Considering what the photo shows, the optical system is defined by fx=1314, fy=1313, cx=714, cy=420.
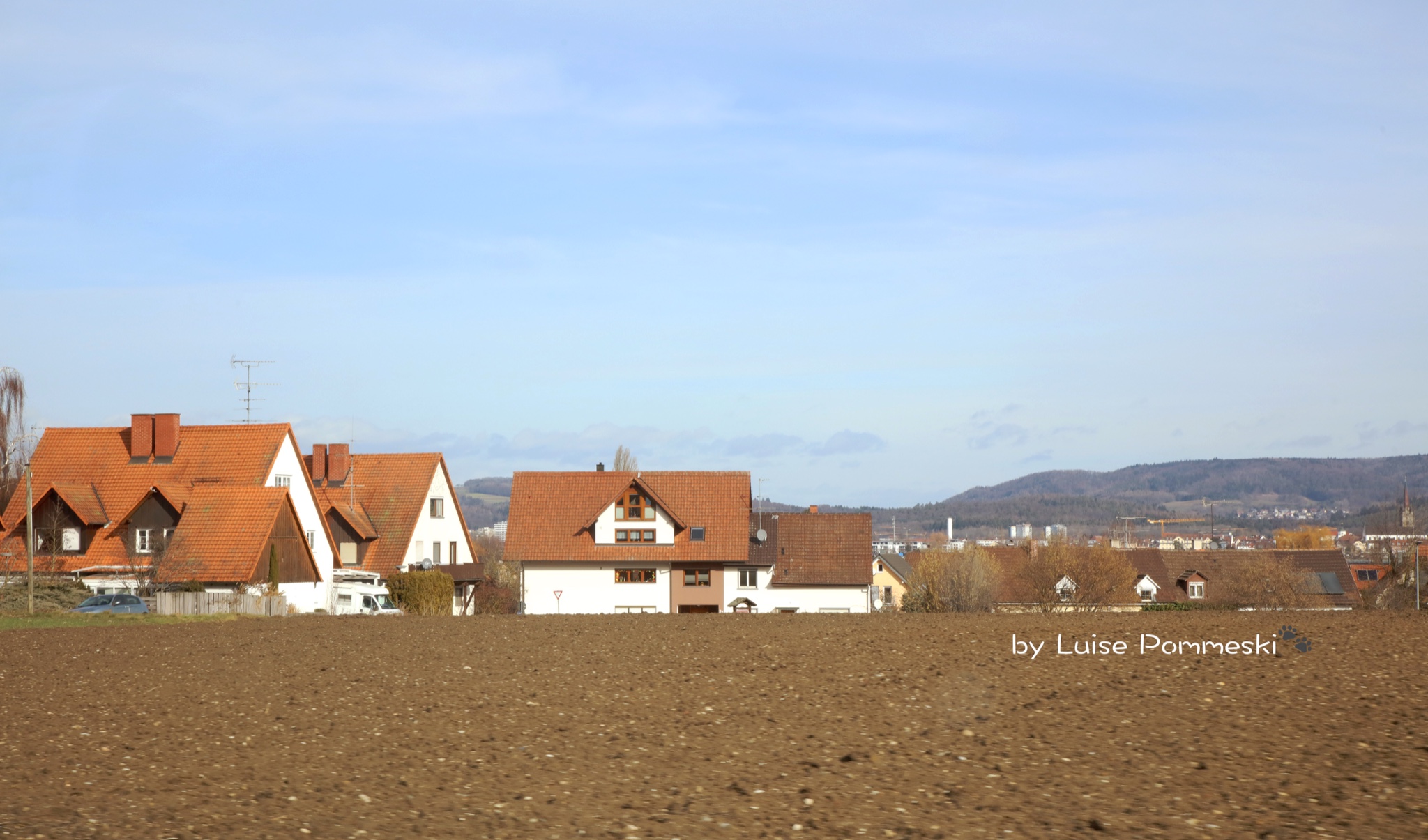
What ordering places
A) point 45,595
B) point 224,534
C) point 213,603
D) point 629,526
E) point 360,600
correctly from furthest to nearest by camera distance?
point 629,526 → point 360,600 → point 224,534 → point 213,603 → point 45,595

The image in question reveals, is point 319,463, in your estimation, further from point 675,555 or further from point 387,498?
point 675,555

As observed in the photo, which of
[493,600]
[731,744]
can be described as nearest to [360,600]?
[493,600]

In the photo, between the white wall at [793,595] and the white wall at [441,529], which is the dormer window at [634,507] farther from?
the white wall at [441,529]

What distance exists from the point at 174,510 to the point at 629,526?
86.1 ft

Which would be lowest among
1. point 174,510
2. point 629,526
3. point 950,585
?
point 950,585

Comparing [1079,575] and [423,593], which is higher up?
[423,593]

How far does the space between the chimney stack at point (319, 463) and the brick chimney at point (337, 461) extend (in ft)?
0.70

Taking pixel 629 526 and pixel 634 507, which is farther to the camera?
pixel 634 507

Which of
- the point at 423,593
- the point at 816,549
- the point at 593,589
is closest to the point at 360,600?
the point at 423,593

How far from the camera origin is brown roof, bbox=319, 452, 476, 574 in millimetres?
72562

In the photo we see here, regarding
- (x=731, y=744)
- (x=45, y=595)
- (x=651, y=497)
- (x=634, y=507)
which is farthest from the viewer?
(x=634, y=507)

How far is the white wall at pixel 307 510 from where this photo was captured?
61281 mm

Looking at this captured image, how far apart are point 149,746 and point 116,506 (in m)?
48.3

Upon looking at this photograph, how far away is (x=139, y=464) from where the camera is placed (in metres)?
63.6
